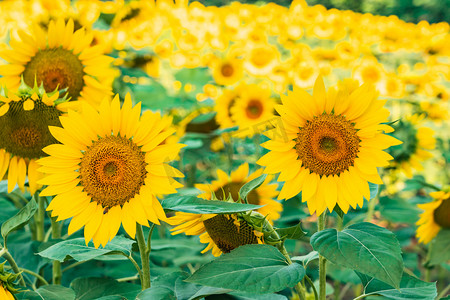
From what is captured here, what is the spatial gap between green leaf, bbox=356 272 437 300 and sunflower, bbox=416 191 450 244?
51cm

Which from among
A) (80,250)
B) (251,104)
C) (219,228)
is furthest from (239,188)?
(251,104)

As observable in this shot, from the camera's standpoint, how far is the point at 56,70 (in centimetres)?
119

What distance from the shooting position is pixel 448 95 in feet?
9.61

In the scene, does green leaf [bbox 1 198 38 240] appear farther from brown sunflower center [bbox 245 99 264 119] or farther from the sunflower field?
brown sunflower center [bbox 245 99 264 119]

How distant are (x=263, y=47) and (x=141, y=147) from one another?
1.83 m

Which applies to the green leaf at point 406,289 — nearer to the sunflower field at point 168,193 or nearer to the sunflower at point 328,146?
the sunflower field at point 168,193

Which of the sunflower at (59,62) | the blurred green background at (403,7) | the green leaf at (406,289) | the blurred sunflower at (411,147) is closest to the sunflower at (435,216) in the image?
the blurred sunflower at (411,147)

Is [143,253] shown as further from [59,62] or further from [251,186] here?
[59,62]

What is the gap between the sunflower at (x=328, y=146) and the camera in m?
0.82

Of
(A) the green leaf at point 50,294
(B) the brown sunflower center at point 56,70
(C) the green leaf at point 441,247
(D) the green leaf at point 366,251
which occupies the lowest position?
(C) the green leaf at point 441,247

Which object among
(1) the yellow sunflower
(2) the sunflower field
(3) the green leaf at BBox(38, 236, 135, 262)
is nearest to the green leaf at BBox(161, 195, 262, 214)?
(2) the sunflower field

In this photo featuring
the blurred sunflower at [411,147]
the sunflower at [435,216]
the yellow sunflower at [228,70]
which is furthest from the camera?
the yellow sunflower at [228,70]

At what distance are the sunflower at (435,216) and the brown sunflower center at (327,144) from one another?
0.58 metres

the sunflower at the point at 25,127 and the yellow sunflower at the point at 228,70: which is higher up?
the yellow sunflower at the point at 228,70
